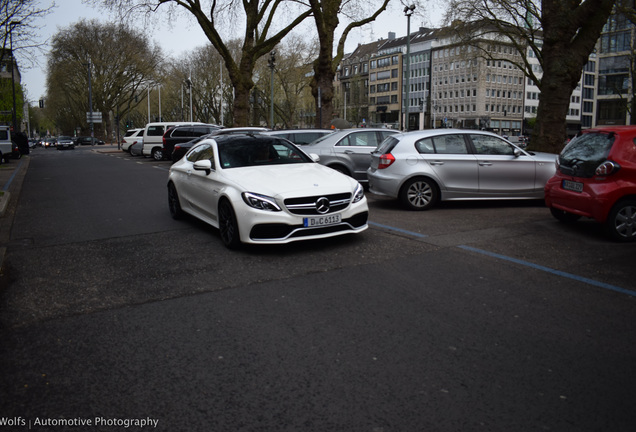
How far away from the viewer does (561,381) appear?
11.9 ft

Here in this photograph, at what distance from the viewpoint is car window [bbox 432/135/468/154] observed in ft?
36.9

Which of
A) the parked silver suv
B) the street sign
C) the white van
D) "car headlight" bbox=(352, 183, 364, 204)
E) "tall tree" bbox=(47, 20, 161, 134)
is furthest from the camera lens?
"tall tree" bbox=(47, 20, 161, 134)

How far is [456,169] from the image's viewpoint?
36.5ft

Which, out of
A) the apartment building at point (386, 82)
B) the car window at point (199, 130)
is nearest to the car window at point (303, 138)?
the car window at point (199, 130)

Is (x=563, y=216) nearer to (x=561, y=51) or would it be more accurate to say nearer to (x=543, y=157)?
(x=543, y=157)

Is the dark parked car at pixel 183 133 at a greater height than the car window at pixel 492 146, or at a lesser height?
greater

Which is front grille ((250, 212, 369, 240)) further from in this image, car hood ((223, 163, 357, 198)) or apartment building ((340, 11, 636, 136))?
apartment building ((340, 11, 636, 136))

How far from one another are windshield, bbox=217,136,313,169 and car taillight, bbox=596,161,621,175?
4.12 metres

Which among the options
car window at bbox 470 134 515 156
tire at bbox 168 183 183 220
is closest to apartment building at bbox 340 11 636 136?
car window at bbox 470 134 515 156

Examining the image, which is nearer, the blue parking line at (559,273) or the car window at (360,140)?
the blue parking line at (559,273)

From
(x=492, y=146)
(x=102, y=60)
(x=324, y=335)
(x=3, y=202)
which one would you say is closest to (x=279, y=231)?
(x=324, y=335)

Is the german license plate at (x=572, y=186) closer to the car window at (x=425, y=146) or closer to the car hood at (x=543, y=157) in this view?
the car hood at (x=543, y=157)

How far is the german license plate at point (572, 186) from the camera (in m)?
Answer: 8.32

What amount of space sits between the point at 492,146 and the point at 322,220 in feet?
17.7
